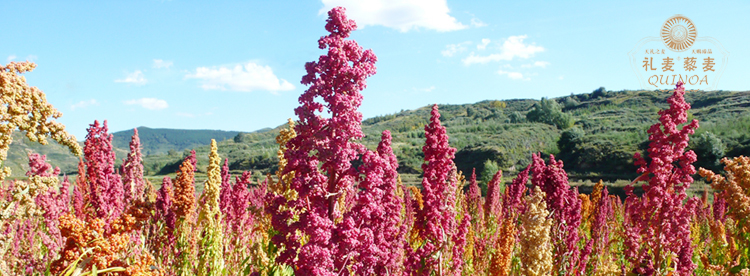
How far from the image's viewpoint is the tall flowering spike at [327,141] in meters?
2.64

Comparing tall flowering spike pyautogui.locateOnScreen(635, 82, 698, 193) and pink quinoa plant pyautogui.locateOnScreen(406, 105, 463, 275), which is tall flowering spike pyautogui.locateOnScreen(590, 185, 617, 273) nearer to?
tall flowering spike pyautogui.locateOnScreen(635, 82, 698, 193)

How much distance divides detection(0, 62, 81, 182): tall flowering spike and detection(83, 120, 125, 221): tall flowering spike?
74.7 inches

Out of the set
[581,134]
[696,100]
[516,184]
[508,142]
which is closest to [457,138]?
[508,142]

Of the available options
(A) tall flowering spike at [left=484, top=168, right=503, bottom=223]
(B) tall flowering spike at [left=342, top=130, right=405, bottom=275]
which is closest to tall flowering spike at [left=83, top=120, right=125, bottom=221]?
(B) tall flowering spike at [left=342, top=130, right=405, bottom=275]

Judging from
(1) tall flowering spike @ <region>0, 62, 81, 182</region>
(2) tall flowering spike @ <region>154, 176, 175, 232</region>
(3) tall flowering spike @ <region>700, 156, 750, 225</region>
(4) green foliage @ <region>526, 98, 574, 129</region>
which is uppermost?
(4) green foliage @ <region>526, 98, 574, 129</region>

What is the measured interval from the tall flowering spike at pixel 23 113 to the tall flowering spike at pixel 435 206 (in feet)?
8.10

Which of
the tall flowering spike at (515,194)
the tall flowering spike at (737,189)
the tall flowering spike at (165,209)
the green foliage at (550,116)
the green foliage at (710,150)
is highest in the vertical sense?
the green foliage at (550,116)

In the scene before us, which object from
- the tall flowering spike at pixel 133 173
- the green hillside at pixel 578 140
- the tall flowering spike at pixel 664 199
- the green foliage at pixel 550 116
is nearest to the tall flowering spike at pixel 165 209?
the tall flowering spike at pixel 133 173

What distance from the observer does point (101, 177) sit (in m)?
4.54

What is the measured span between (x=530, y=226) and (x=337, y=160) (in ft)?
4.17

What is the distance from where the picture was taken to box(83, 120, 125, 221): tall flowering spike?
4.44 meters

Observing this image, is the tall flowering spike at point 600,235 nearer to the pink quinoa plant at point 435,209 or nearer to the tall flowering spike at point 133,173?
the pink quinoa plant at point 435,209

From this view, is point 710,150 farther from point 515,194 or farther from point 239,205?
point 239,205

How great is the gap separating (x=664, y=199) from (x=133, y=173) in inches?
275
